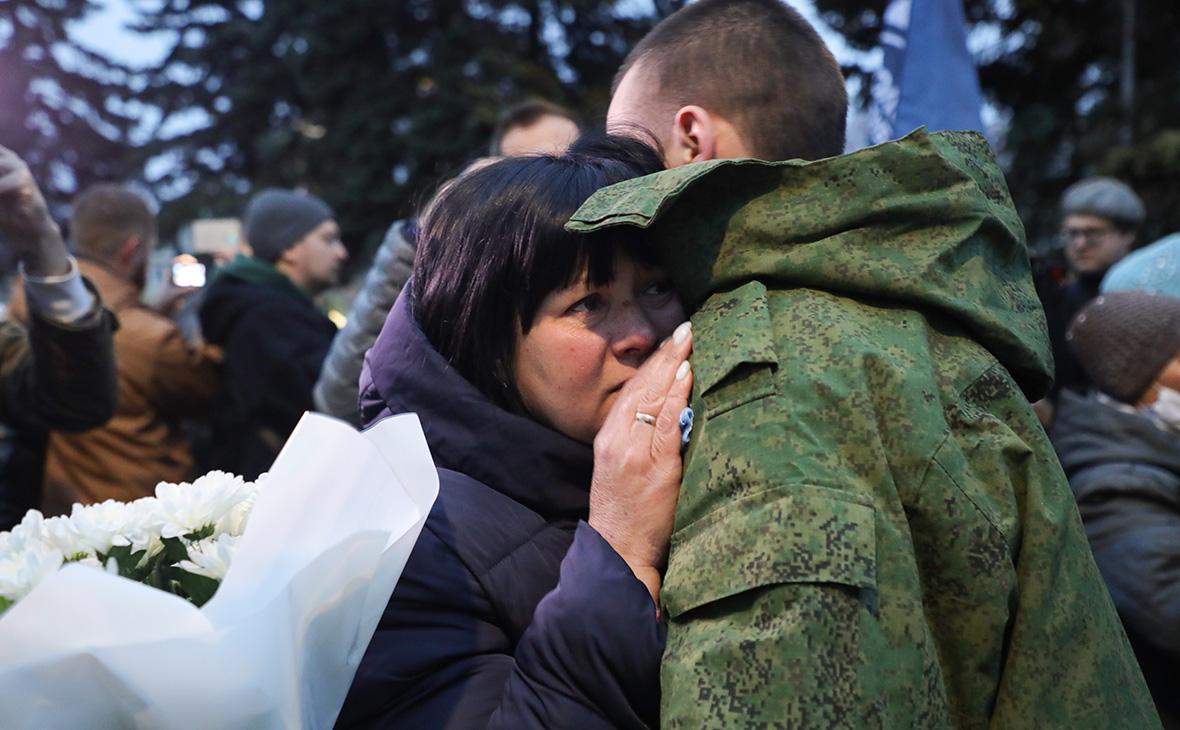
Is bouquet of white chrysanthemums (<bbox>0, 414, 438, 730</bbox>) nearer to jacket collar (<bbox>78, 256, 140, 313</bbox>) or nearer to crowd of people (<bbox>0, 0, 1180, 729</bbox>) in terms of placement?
crowd of people (<bbox>0, 0, 1180, 729</bbox>)

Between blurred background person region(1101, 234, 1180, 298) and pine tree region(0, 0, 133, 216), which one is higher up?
blurred background person region(1101, 234, 1180, 298)

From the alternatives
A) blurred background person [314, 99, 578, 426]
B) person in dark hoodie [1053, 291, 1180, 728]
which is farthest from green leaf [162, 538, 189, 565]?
person in dark hoodie [1053, 291, 1180, 728]

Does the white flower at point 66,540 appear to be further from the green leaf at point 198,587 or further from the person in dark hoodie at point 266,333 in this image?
the person in dark hoodie at point 266,333

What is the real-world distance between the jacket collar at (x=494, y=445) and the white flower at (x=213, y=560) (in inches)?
15.6

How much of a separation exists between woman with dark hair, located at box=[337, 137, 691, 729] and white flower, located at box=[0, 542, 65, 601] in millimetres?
420

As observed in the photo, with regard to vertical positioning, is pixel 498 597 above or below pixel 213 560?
below

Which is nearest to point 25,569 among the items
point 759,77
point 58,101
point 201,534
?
point 201,534

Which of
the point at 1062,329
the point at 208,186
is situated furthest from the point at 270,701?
the point at 208,186

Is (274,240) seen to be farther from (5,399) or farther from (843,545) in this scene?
(843,545)

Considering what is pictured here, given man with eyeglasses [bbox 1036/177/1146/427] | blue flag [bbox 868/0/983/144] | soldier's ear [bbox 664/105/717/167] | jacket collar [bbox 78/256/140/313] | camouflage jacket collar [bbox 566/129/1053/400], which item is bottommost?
man with eyeglasses [bbox 1036/177/1146/427]

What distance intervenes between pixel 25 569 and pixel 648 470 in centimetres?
76

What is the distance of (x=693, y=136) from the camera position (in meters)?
2.23

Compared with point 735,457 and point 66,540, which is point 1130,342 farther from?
point 66,540

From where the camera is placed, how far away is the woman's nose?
1.74 metres
